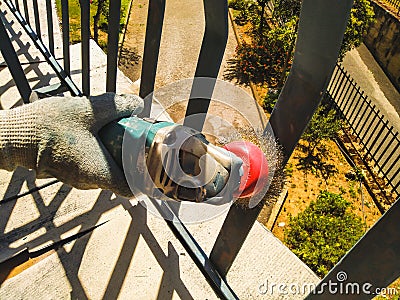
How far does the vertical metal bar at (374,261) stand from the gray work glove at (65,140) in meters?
0.74

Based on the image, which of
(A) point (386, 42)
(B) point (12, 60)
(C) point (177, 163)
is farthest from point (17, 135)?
(A) point (386, 42)

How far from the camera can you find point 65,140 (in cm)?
117

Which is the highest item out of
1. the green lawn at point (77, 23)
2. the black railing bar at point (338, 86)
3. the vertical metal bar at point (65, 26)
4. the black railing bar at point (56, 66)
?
the vertical metal bar at point (65, 26)

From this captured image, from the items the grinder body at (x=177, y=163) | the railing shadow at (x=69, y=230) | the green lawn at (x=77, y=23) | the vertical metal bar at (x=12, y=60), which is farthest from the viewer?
the green lawn at (x=77, y=23)

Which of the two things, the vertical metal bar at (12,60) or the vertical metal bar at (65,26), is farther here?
the vertical metal bar at (12,60)

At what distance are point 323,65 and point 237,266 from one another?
4.97 feet

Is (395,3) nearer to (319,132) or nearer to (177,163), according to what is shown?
(319,132)

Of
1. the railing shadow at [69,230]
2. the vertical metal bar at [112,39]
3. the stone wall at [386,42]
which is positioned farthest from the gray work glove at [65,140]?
the stone wall at [386,42]

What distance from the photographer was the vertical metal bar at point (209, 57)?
1.46 metres

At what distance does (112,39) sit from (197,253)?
1.23 metres

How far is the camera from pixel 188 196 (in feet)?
3.70

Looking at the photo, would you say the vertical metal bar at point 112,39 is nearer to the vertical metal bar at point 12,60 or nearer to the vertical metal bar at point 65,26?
the vertical metal bar at point 65,26

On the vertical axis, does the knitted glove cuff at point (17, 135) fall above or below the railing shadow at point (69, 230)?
above

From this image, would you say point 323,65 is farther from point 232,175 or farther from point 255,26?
point 255,26
